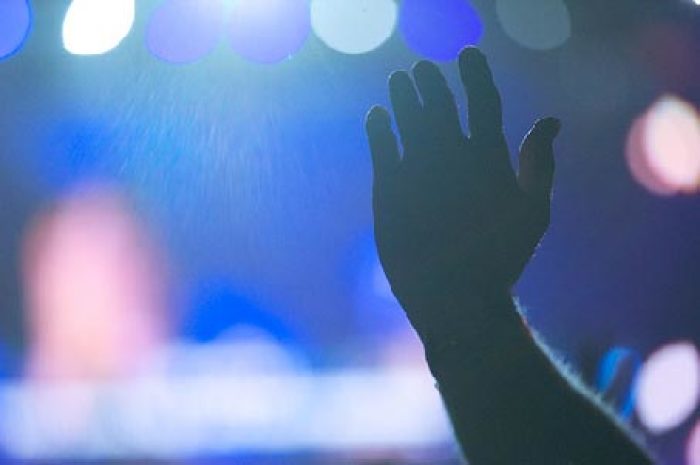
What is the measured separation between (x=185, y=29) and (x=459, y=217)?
168cm

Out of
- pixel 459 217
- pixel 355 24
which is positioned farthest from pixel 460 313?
pixel 355 24

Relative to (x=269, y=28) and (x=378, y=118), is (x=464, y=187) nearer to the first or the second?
(x=378, y=118)

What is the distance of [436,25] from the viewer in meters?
2.12

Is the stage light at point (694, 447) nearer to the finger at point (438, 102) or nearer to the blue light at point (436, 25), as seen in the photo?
the blue light at point (436, 25)

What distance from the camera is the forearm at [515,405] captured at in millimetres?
408

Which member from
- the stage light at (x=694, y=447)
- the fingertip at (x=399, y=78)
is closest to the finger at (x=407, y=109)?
the fingertip at (x=399, y=78)

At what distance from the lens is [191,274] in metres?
2.14

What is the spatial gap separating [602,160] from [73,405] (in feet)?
4.35

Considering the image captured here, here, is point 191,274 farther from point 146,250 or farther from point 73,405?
point 73,405

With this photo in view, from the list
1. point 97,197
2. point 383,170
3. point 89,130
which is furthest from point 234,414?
point 383,170

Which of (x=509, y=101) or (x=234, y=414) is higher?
(x=509, y=101)

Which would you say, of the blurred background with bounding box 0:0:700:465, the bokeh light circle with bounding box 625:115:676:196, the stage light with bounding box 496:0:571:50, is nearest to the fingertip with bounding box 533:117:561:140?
the blurred background with bounding box 0:0:700:465

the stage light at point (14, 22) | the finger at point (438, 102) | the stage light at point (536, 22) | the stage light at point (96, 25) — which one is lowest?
the finger at point (438, 102)

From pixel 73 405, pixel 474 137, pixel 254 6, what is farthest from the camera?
pixel 73 405
